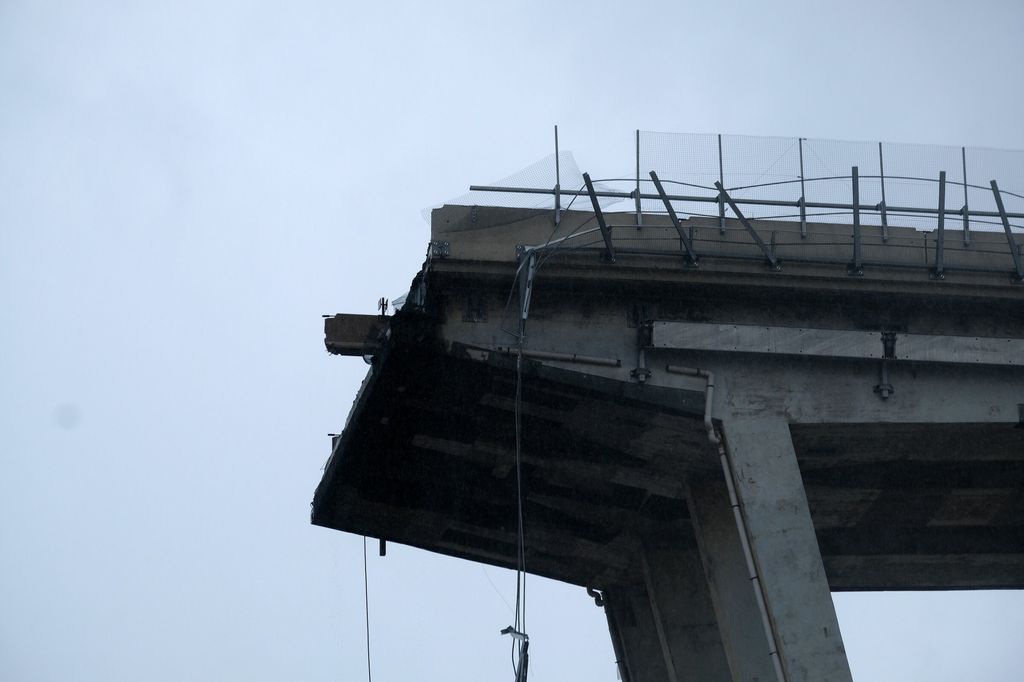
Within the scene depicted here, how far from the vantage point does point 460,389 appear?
25.8 metres

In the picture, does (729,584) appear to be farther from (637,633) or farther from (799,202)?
(637,633)

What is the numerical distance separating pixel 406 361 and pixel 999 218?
12172mm

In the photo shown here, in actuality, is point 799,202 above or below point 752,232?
above

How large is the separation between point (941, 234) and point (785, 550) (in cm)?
→ 713

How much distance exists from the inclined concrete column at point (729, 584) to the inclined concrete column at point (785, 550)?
3044mm

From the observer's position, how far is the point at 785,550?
2305 cm

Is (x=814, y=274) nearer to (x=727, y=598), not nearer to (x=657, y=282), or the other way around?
(x=657, y=282)

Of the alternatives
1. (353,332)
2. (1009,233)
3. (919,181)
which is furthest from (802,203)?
(353,332)

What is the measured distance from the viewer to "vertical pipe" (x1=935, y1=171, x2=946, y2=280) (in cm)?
2502

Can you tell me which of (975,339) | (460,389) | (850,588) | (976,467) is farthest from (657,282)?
A: (850,588)

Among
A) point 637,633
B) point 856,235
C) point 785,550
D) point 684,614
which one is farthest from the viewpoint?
point 637,633

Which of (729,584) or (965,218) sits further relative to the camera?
(729,584)

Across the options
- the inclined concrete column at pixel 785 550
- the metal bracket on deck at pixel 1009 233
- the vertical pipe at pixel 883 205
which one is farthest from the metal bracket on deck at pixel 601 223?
Answer: the metal bracket on deck at pixel 1009 233

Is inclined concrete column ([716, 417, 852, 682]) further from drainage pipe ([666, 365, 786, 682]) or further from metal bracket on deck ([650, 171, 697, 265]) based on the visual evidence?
metal bracket on deck ([650, 171, 697, 265])
